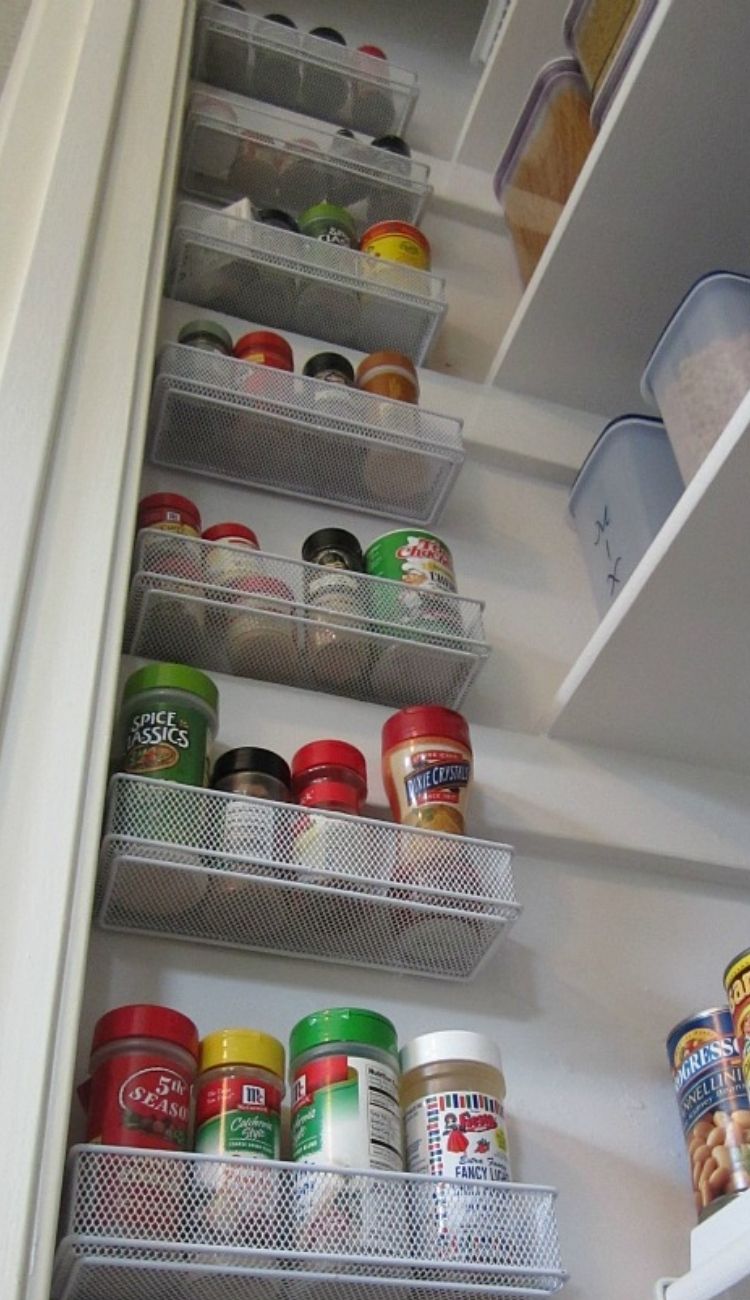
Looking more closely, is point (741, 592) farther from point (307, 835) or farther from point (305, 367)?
point (305, 367)

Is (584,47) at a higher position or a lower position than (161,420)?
higher

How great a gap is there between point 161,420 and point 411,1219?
2.59ft

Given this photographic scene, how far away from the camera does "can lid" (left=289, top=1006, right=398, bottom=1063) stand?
805 millimetres

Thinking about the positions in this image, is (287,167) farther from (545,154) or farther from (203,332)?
(203,332)

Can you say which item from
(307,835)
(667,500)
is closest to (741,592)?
(667,500)

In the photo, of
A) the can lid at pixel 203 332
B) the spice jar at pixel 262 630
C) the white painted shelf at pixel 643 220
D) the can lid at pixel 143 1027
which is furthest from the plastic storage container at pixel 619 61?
the can lid at pixel 143 1027

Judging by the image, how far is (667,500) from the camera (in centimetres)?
129

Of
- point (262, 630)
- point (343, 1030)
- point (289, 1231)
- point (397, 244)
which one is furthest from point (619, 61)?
point (289, 1231)

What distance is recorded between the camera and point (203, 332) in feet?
4.35

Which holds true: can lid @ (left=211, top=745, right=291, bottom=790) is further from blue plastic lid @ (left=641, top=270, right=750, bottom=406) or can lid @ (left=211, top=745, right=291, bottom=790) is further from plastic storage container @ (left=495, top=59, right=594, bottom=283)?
plastic storage container @ (left=495, top=59, right=594, bottom=283)

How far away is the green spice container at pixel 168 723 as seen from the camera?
0.93 m

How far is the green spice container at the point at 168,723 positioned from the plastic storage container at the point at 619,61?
0.82 meters

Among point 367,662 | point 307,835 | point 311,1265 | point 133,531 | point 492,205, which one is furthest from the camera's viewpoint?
point 492,205

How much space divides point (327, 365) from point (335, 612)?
0.37 meters
